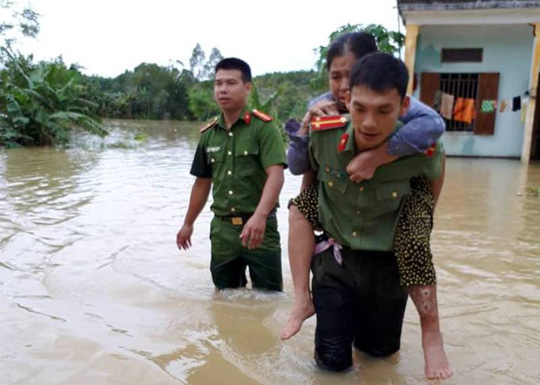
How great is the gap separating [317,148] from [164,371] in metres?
1.26

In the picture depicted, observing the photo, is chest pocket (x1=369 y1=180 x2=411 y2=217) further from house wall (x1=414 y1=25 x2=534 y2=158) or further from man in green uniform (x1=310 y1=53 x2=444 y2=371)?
house wall (x1=414 y1=25 x2=534 y2=158)

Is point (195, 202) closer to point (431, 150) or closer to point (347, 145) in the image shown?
point (347, 145)

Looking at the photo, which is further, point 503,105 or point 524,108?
point 503,105

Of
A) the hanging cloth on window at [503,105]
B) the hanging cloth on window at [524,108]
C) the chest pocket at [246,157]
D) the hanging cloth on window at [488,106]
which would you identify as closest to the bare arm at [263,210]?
the chest pocket at [246,157]

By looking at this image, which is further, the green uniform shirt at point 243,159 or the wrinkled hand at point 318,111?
the green uniform shirt at point 243,159

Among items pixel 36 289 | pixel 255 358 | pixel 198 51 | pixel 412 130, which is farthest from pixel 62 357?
pixel 198 51

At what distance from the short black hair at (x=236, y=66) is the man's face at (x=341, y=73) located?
3.79 feet

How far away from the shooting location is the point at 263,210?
10.8 ft

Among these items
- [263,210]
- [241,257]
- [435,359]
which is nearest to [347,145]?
[435,359]

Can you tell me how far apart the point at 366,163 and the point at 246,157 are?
1406 mm

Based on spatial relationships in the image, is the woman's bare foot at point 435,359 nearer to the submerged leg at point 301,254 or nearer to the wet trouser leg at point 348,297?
the wet trouser leg at point 348,297

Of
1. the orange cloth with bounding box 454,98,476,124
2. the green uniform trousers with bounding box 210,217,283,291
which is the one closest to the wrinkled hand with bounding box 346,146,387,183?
the green uniform trousers with bounding box 210,217,283,291

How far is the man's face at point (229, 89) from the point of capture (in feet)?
11.2

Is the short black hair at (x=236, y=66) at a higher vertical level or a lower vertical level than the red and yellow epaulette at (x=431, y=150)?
higher
